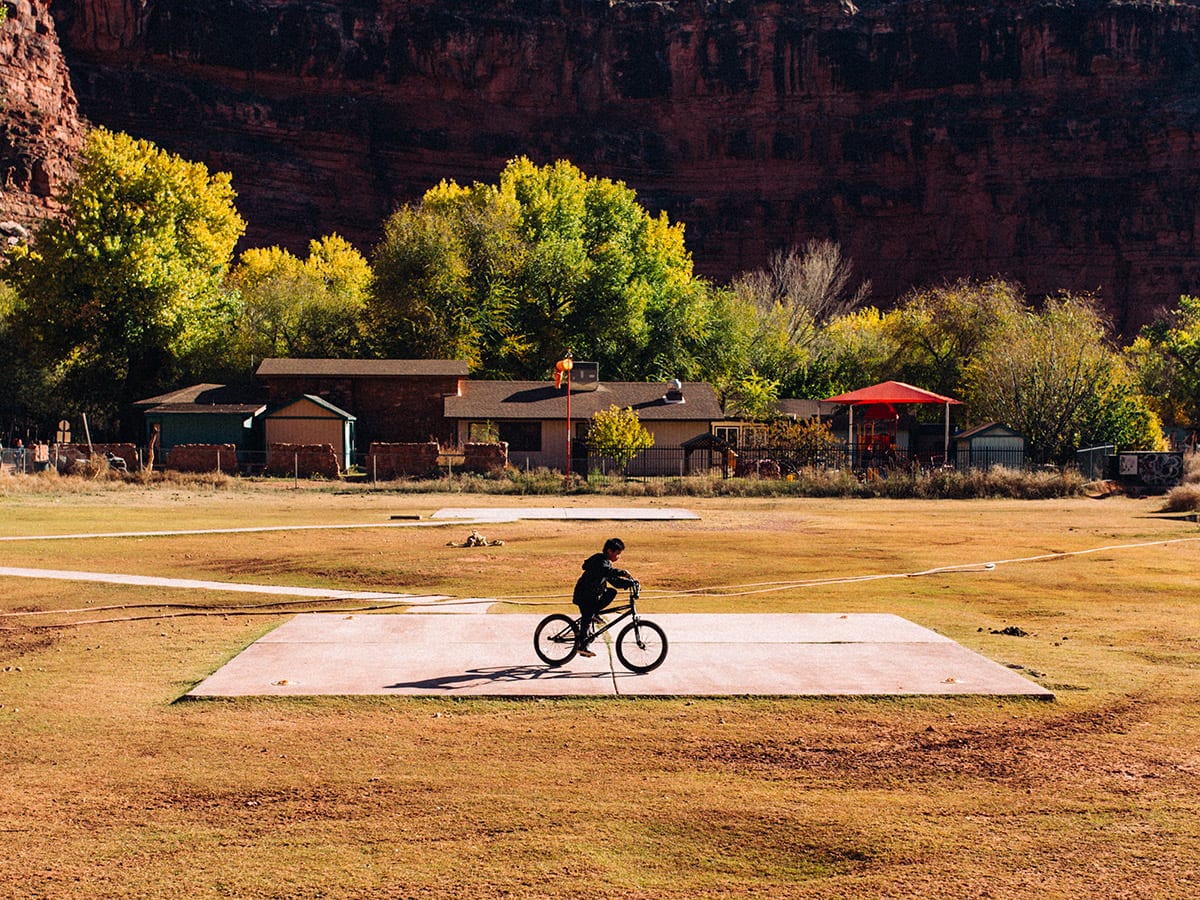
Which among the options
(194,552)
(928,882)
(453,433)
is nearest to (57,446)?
(453,433)

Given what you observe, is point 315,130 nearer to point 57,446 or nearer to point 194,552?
point 57,446

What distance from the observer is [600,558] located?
10656 millimetres

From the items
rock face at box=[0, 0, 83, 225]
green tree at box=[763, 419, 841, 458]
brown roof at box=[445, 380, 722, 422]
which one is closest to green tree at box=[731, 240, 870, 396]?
brown roof at box=[445, 380, 722, 422]

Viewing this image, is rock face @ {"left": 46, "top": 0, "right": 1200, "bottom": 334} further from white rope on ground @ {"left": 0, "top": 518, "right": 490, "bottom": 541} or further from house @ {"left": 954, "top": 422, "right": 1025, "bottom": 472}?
white rope on ground @ {"left": 0, "top": 518, "right": 490, "bottom": 541}

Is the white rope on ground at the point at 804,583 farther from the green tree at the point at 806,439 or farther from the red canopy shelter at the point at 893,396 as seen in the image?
the green tree at the point at 806,439

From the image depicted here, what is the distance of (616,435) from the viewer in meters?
47.6

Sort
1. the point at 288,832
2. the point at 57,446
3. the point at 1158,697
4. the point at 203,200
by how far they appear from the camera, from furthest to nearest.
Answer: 1. the point at 203,200
2. the point at 57,446
3. the point at 1158,697
4. the point at 288,832

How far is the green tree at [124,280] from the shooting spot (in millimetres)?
58906

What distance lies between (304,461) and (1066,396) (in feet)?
109

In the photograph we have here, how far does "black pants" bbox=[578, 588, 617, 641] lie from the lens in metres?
10.6

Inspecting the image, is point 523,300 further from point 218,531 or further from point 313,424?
point 218,531

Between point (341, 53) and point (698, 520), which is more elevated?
point (341, 53)

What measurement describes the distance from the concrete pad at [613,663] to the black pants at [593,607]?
1.48ft

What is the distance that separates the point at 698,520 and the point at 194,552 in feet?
43.3
